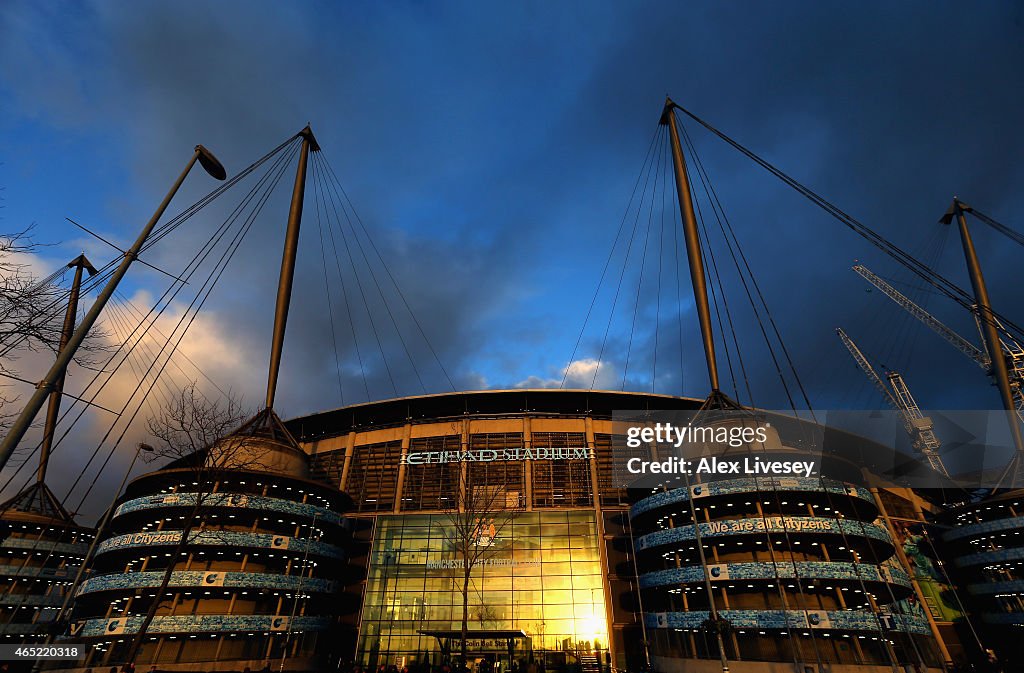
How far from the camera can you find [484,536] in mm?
54844

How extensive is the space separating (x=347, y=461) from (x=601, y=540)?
36454 millimetres

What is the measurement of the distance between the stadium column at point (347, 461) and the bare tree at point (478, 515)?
1586 centimetres

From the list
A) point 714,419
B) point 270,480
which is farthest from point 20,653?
point 714,419

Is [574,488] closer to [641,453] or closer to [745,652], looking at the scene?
[641,453]

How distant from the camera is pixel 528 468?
62.2 meters

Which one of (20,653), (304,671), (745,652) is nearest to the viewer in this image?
(20,653)

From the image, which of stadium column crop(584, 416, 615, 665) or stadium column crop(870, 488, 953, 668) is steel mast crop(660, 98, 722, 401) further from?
stadium column crop(870, 488, 953, 668)

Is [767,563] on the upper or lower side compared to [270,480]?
lower

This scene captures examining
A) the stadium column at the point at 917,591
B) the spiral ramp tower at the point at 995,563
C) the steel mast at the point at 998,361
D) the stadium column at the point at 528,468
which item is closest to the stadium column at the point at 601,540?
the stadium column at the point at 528,468

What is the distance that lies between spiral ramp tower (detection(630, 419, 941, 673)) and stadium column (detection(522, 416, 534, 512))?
571 inches

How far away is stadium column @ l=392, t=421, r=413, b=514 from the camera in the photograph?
61325 mm

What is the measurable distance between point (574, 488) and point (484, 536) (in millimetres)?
13126

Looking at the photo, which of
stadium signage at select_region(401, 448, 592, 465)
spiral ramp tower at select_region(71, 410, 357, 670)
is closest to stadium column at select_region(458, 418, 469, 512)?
stadium signage at select_region(401, 448, 592, 465)

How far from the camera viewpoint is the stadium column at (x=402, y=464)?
6133 centimetres
